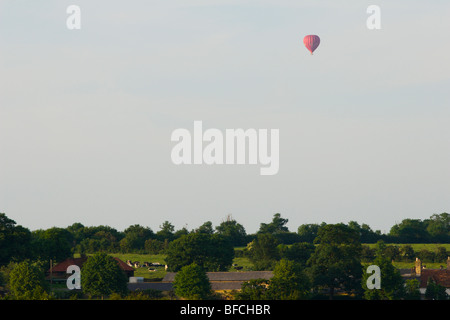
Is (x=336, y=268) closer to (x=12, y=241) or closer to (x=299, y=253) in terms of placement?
(x=299, y=253)

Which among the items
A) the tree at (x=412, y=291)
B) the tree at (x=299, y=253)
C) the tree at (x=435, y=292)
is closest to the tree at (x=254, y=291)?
the tree at (x=412, y=291)

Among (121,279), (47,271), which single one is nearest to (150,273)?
(47,271)

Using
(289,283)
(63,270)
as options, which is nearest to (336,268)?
(289,283)

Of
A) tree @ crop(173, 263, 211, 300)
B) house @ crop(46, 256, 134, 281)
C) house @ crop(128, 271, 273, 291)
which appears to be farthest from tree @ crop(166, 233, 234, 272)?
tree @ crop(173, 263, 211, 300)

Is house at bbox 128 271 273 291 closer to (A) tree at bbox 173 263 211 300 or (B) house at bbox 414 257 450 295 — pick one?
(A) tree at bbox 173 263 211 300
